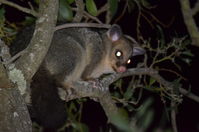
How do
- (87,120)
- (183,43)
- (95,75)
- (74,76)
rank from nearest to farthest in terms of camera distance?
(74,76), (183,43), (95,75), (87,120)

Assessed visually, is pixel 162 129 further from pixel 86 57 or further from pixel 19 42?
pixel 86 57

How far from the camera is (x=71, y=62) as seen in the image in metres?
4.14

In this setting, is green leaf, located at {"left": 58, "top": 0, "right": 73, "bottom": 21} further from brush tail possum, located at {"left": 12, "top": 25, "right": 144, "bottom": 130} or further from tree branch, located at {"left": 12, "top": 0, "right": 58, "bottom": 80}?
tree branch, located at {"left": 12, "top": 0, "right": 58, "bottom": 80}

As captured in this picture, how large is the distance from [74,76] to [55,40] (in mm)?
457

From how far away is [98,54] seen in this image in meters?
4.69

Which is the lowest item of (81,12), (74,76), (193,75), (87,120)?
(87,120)

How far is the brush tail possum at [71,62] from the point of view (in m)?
3.42

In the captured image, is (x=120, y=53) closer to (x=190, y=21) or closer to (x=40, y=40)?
(x=190, y=21)

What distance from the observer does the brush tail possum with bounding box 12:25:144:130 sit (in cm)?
342

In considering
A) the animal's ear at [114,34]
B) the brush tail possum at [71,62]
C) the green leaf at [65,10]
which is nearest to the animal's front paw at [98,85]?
the brush tail possum at [71,62]

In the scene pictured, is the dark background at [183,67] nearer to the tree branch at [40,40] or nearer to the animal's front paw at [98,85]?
the animal's front paw at [98,85]

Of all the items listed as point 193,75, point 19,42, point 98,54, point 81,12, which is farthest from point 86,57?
point 193,75

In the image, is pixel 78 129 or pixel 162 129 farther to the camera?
pixel 78 129

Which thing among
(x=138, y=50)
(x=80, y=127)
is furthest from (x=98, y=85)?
(x=138, y=50)
